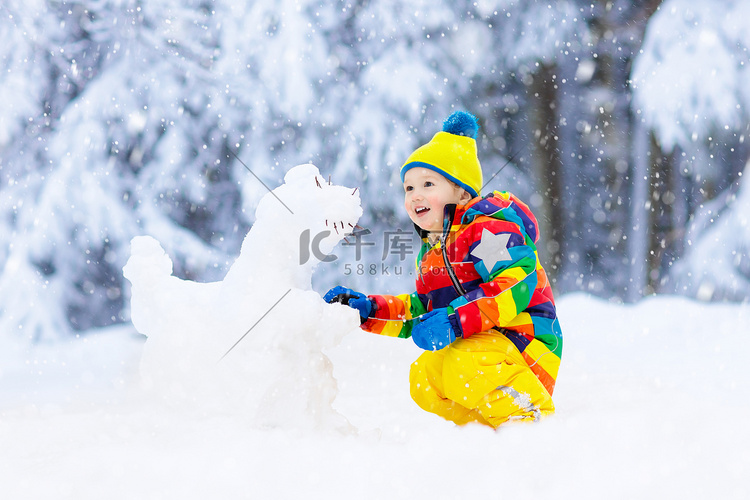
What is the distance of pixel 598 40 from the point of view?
262 inches

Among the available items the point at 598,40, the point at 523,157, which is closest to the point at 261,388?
the point at 523,157

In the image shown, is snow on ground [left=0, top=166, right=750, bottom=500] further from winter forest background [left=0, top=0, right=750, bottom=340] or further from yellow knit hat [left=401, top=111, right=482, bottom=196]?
winter forest background [left=0, top=0, right=750, bottom=340]

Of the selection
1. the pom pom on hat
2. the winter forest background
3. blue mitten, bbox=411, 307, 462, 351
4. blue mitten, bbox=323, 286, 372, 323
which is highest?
the winter forest background

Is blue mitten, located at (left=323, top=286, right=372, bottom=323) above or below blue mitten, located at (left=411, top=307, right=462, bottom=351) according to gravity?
above

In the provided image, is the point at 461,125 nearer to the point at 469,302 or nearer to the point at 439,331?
the point at 469,302

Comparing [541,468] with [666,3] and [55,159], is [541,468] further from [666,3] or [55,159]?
[666,3]

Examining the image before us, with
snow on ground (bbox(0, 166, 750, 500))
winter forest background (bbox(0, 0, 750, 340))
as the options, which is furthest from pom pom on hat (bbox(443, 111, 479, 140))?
winter forest background (bbox(0, 0, 750, 340))

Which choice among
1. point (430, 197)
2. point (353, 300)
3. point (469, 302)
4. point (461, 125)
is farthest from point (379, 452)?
point (461, 125)

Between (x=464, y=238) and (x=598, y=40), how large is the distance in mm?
5459

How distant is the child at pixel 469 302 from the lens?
6.98ft

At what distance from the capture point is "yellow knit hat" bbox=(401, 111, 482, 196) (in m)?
2.38

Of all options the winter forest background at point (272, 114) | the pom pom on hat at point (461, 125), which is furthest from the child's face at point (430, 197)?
the winter forest background at point (272, 114)

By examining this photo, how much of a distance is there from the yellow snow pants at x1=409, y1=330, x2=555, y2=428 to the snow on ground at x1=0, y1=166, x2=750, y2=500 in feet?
0.60

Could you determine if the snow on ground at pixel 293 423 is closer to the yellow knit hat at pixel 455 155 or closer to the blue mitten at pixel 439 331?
the blue mitten at pixel 439 331
